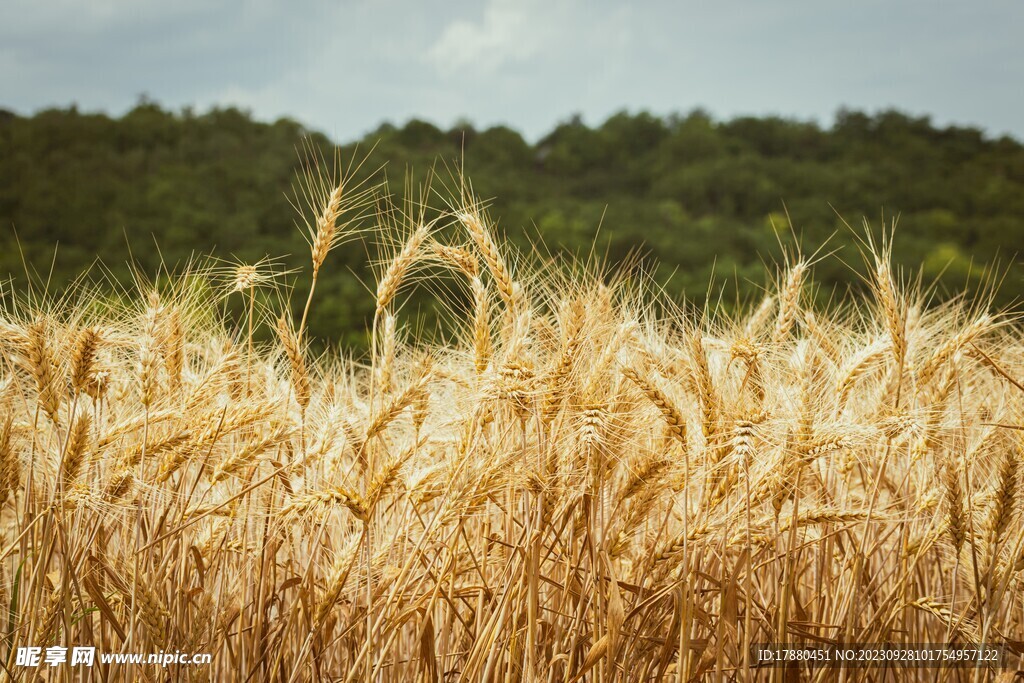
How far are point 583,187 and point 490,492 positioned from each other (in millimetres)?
32547

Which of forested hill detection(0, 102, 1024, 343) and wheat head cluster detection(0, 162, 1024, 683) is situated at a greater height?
forested hill detection(0, 102, 1024, 343)

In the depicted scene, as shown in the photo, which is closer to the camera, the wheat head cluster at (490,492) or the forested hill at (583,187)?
the wheat head cluster at (490,492)

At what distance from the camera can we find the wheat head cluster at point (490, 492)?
1.44 meters

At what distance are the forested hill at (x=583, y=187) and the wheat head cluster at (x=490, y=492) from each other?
13.8 meters

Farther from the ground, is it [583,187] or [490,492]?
[583,187]

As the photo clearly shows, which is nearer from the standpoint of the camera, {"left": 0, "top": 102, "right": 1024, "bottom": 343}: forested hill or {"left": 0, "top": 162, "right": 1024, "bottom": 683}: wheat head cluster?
{"left": 0, "top": 162, "right": 1024, "bottom": 683}: wheat head cluster

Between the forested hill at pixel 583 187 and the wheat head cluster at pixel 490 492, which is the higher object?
the forested hill at pixel 583 187

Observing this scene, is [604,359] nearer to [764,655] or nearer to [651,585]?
[651,585]

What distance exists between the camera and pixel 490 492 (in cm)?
146

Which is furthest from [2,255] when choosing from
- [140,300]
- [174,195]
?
[140,300]

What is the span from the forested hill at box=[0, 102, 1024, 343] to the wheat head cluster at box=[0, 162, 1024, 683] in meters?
13.8

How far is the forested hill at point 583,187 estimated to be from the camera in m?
20.3

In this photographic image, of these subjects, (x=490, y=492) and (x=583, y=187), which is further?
(x=583, y=187)

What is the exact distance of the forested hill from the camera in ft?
66.5
